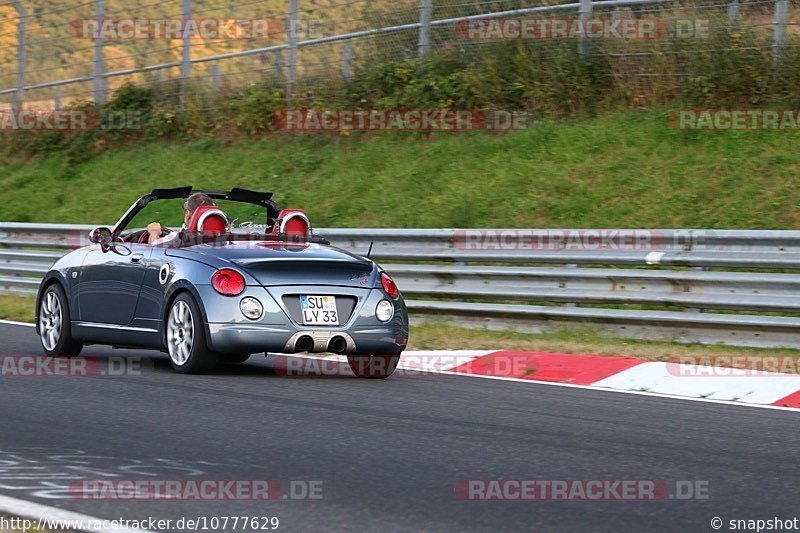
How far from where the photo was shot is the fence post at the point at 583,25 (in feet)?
58.4

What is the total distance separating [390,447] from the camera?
21.7ft

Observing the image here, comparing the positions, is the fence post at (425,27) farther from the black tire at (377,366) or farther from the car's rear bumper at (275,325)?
the car's rear bumper at (275,325)

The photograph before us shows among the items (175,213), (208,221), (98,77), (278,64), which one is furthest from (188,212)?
(98,77)

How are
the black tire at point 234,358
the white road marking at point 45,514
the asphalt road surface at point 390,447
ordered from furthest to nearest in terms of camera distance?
the black tire at point 234,358 → the asphalt road surface at point 390,447 → the white road marking at point 45,514

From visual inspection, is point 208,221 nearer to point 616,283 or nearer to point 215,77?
point 616,283

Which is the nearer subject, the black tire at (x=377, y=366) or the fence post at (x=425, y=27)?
the black tire at (x=377, y=366)

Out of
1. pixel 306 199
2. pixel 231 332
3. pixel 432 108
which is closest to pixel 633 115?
pixel 432 108

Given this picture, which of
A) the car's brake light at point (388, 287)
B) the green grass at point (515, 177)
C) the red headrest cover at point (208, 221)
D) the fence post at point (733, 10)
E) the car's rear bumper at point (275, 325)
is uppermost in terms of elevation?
the fence post at point (733, 10)

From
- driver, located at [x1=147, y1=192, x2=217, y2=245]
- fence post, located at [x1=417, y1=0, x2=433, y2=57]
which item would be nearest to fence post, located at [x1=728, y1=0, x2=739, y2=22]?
fence post, located at [x1=417, y1=0, x2=433, y2=57]

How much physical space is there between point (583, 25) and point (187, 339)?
10020 mm

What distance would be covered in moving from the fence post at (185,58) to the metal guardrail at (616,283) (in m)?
9.34

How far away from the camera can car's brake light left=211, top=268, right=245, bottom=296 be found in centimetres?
923

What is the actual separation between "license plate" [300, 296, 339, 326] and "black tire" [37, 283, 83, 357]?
8.07 feet

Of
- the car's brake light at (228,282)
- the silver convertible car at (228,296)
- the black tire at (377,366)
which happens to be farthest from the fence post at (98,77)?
the car's brake light at (228,282)
